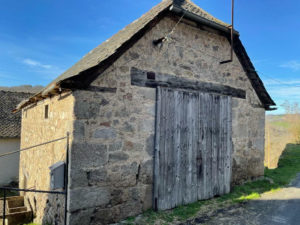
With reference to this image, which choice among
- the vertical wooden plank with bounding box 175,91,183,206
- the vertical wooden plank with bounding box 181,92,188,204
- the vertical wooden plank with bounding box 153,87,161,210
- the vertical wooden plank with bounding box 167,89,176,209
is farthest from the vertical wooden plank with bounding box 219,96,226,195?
the vertical wooden plank with bounding box 153,87,161,210

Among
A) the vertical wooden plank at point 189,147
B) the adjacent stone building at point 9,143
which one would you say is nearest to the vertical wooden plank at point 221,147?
the vertical wooden plank at point 189,147

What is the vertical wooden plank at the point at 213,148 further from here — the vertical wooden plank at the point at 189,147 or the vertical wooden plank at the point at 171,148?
the vertical wooden plank at the point at 171,148

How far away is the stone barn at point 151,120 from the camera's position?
4.08m

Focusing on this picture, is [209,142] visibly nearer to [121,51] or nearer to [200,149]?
[200,149]

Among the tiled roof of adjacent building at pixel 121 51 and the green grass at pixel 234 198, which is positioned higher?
the tiled roof of adjacent building at pixel 121 51

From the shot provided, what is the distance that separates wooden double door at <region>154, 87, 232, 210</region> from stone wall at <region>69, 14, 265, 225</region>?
0.95ft

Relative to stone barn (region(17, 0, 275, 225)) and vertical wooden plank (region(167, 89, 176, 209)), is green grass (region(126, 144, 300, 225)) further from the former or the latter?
vertical wooden plank (region(167, 89, 176, 209))

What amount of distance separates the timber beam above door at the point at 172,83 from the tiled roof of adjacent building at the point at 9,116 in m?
12.2

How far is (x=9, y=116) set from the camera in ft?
49.1

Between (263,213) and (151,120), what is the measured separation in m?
3.17

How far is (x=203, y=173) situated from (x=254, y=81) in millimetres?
3663

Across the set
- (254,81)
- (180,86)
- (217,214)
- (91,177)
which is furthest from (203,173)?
(254,81)

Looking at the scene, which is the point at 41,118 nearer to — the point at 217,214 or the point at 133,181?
the point at 133,181

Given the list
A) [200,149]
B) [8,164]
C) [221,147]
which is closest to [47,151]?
[200,149]
